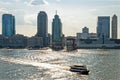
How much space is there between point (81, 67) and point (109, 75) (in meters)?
12.6

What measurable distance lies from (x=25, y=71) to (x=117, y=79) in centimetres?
3313

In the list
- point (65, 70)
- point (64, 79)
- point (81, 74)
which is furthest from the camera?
point (65, 70)

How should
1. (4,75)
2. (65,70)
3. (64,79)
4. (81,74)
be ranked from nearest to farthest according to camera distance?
(64,79) < (4,75) < (81,74) < (65,70)

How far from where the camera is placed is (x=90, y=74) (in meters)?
128

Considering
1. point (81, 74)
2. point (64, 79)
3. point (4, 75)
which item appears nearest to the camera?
point (64, 79)

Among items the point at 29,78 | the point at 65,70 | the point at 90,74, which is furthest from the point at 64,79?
the point at 65,70

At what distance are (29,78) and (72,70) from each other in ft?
82.7

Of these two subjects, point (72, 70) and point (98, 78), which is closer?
point (98, 78)

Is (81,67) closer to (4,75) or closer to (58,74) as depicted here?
(58,74)

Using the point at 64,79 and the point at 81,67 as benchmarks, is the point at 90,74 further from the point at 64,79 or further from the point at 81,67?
the point at 64,79

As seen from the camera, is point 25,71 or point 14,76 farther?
point 25,71

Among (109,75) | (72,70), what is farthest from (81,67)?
(109,75)

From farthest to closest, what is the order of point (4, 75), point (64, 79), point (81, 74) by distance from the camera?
1. point (81, 74)
2. point (4, 75)
3. point (64, 79)

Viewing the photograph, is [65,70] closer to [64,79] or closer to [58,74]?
[58,74]
